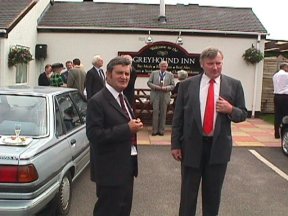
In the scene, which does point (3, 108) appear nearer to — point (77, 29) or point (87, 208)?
point (87, 208)

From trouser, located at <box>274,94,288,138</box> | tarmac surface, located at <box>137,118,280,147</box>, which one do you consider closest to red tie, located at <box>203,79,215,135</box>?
tarmac surface, located at <box>137,118,280,147</box>

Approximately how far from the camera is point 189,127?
406 cm

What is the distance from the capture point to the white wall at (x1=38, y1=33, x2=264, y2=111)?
14.8 metres

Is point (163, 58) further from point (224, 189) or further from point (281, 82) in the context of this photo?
point (224, 189)

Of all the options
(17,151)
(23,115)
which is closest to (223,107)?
(17,151)

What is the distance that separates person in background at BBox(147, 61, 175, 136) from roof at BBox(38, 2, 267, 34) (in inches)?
177

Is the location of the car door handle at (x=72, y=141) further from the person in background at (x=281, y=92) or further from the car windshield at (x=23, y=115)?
the person in background at (x=281, y=92)

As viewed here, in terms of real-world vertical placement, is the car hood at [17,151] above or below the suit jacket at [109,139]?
below

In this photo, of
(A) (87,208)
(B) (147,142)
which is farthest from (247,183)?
(B) (147,142)

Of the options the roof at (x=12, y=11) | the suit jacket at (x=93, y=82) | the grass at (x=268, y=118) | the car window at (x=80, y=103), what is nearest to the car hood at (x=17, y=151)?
Result: the car window at (x=80, y=103)

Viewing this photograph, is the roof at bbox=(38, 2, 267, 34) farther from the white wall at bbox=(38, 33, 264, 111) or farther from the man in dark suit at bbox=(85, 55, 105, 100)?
the man in dark suit at bbox=(85, 55, 105, 100)

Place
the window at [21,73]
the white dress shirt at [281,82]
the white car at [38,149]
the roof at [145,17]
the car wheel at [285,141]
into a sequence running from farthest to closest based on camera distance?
1. the roof at [145,17]
2. the window at [21,73]
3. the white dress shirt at [281,82]
4. the car wheel at [285,141]
5. the white car at [38,149]

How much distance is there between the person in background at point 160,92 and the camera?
34.9ft

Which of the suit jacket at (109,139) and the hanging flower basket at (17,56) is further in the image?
the hanging flower basket at (17,56)
